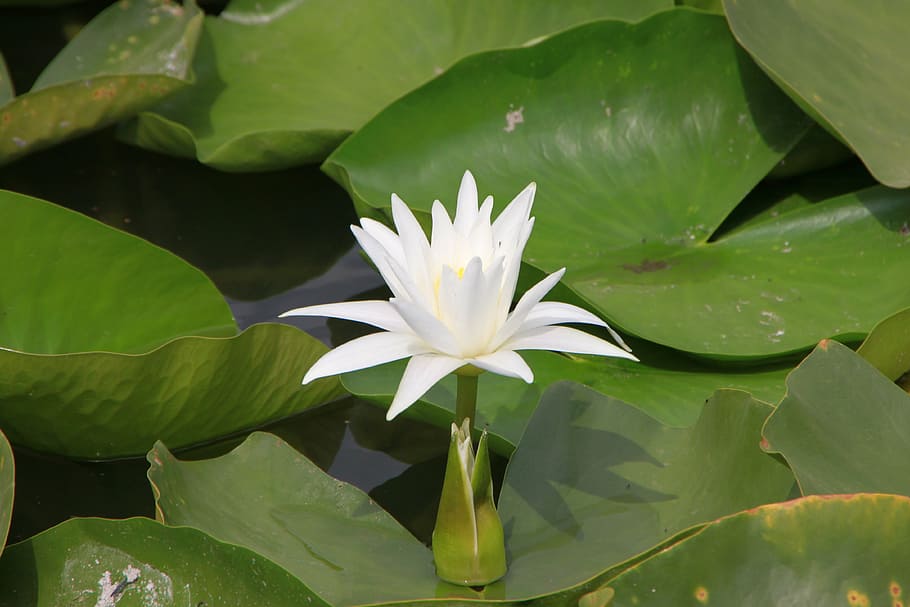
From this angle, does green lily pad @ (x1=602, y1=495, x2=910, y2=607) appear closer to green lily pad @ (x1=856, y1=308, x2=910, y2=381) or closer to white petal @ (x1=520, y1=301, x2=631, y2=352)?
white petal @ (x1=520, y1=301, x2=631, y2=352)

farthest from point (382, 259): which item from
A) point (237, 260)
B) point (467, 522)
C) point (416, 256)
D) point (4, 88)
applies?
point (4, 88)

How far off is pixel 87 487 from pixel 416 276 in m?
0.63

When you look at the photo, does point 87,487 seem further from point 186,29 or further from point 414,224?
point 186,29

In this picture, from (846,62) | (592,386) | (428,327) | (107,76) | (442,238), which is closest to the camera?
(428,327)

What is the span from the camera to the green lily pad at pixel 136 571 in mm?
917

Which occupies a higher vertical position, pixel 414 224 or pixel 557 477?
pixel 414 224

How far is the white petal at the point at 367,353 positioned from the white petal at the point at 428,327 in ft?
0.06

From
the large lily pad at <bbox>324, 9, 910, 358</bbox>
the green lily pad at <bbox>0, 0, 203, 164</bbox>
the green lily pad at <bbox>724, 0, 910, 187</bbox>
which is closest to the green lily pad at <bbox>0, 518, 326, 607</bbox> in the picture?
the large lily pad at <bbox>324, 9, 910, 358</bbox>

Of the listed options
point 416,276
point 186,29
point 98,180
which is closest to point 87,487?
point 416,276

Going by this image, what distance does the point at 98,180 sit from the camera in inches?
75.1

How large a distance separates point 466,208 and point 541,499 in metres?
0.31

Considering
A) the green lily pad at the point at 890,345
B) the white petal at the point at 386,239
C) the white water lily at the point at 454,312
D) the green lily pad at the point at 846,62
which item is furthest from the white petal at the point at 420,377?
the green lily pad at the point at 846,62

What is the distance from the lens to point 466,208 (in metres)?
1.01

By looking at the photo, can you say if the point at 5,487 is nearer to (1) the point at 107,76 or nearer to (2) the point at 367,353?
(2) the point at 367,353
